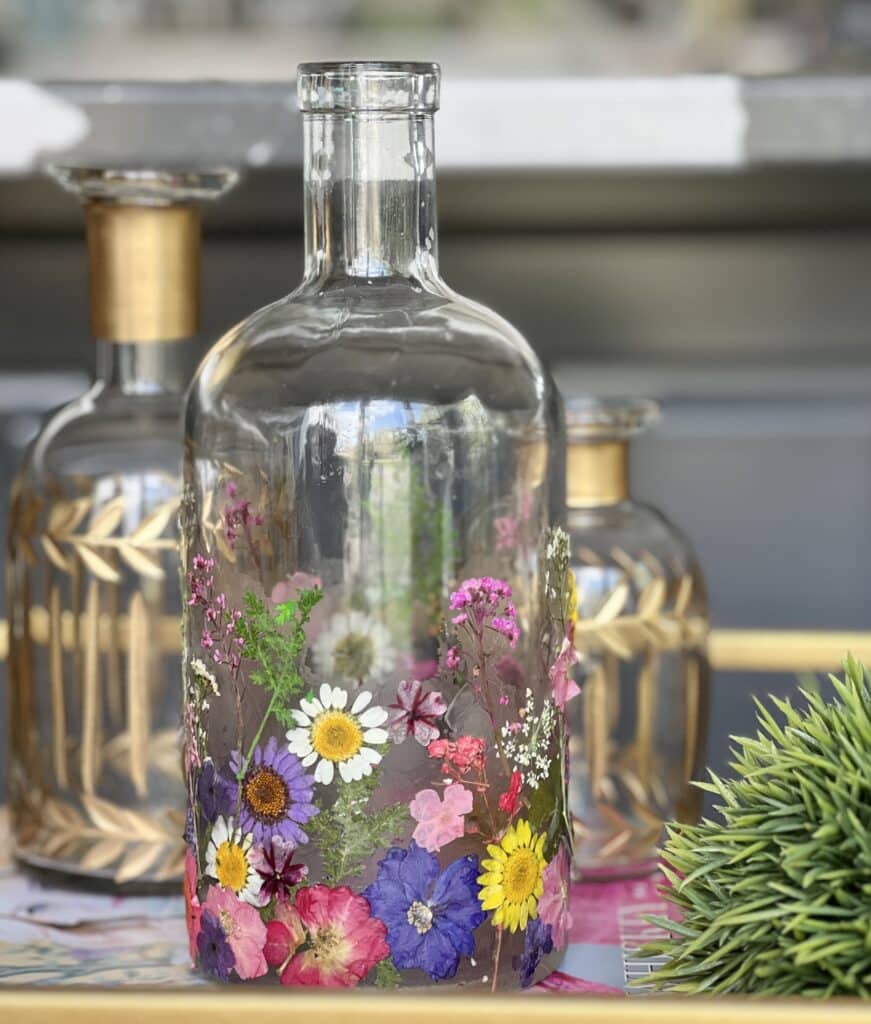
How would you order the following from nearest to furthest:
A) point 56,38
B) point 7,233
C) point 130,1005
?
point 130,1005
point 7,233
point 56,38

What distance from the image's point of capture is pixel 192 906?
44cm

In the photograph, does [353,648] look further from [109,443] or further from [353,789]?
[109,443]

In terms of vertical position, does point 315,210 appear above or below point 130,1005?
above

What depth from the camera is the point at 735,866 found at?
38 cm

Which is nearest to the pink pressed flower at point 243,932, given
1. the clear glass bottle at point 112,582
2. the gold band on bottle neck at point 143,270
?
the clear glass bottle at point 112,582

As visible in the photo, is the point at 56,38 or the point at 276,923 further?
the point at 56,38

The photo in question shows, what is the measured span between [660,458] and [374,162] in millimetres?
482

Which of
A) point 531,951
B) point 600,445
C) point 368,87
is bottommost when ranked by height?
point 531,951

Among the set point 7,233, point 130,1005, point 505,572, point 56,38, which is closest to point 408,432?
point 505,572

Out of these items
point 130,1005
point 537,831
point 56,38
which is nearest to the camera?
point 130,1005

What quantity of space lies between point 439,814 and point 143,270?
22 centimetres

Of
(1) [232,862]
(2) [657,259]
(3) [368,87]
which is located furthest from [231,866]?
(2) [657,259]

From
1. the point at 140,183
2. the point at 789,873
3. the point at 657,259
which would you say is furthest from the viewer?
the point at 657,259

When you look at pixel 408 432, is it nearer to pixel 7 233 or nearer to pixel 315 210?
pixel 315 210
